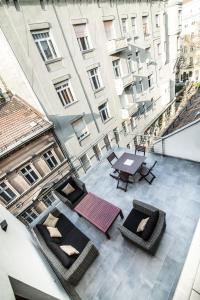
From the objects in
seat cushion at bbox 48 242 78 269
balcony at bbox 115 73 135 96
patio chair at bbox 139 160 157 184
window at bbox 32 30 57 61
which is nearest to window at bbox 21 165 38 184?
seat cushion at bbox 48 242 78 269

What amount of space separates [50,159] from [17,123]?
2.79 metres

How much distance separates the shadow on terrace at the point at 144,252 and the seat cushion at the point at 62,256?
683mm

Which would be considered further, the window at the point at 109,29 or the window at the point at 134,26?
the window at the point at 134,26

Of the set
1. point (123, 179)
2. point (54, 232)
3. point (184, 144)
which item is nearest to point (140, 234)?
point (123, 179)

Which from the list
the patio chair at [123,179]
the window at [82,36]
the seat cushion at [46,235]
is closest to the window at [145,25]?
the window at [82,36]

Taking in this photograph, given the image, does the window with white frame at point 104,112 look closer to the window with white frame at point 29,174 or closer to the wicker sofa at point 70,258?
the window with white frame at point 29,174

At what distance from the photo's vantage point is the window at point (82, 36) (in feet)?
28.5

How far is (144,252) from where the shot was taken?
14.4ft

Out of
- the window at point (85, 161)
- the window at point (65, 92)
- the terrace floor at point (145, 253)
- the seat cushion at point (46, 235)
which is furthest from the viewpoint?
the window at point (85, 161)

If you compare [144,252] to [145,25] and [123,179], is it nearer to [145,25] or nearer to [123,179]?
[123,179]

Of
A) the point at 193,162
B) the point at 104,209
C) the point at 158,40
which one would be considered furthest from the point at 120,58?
the point at 104,209

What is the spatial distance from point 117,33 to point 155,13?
6803mm

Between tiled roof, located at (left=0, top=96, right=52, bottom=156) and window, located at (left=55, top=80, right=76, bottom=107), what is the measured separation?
1629mm

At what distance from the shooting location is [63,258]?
13.6 ft
